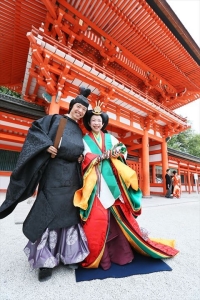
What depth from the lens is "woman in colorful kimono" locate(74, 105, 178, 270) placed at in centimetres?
143

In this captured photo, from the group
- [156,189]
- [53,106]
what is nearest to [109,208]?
[53,106]

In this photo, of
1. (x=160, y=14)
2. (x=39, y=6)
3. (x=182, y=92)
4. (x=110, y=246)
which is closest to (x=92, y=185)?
(x=110, y=246)

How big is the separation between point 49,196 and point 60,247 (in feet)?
1.58

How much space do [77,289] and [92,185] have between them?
2.53 feet

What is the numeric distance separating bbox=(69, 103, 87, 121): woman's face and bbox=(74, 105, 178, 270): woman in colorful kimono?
0.94 ft

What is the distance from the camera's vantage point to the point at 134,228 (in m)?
1.53

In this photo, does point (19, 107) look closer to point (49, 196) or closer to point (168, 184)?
point (49, 196)

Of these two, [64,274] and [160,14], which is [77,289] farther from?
[160,14]

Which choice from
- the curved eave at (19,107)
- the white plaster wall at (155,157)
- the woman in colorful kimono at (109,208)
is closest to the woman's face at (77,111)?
the woman in colorful kimono at (109,208)

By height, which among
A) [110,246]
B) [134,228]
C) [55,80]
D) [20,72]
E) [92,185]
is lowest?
[110,246]

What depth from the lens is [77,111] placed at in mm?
1670

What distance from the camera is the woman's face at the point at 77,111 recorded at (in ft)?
5.43

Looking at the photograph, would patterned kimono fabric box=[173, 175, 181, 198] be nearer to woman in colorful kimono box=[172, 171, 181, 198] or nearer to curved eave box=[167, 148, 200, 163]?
woman in colorful kimono box=[172, 171, 181, 198]

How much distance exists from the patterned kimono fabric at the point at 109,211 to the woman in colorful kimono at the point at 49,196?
103mm
